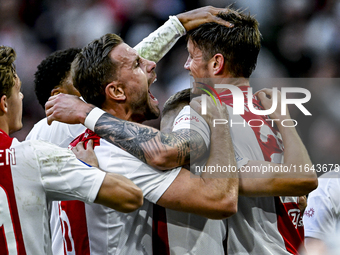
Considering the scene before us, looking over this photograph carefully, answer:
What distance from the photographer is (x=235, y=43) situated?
7.67ft

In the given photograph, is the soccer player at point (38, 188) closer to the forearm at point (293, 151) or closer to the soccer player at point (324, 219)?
the forearm at point (293, 151)

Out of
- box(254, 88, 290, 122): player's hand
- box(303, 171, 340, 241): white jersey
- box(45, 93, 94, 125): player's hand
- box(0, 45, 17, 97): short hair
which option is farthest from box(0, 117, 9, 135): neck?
box(303, 171, 340, 241): white jersey

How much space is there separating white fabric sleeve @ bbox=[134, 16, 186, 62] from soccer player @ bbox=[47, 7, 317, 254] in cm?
69

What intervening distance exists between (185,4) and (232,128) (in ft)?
13.5

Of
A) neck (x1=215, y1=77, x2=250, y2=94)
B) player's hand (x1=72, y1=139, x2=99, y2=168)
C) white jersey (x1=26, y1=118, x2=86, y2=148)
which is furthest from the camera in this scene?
white jersey (x1=26, y1=118, x2=86, y2=148)

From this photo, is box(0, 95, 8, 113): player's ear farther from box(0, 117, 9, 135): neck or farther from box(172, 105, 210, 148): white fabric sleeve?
box(172, 105, 210, 148): white fabric sleeve

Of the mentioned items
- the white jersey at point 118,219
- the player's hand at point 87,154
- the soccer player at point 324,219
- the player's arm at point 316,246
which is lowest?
the player's arm at point 316,246

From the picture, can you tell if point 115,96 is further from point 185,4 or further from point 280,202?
point 185,4

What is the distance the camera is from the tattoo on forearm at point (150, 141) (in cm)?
182

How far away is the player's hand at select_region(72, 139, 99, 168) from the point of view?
1869 mm

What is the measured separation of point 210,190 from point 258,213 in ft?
1.39

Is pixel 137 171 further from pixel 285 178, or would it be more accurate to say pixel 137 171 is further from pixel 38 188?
pixel 285 178

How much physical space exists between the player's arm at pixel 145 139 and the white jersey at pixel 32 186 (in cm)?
29

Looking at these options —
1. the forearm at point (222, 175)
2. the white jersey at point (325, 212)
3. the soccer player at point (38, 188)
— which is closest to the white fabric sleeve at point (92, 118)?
the soccer player at point (38, 188)
